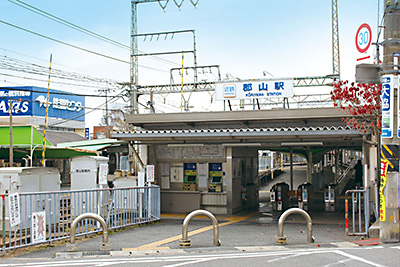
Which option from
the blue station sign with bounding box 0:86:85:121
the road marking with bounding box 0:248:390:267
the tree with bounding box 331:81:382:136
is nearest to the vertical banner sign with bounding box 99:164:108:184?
the road marking with bounding box 0:248:390:267

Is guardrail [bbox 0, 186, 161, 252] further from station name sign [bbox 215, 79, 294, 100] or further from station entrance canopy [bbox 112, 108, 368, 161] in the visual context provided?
station name sign [bbox 215, 79, 294, 100]

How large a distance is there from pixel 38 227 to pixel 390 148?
Answer: 8678mm

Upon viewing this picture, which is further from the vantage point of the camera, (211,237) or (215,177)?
(215,177)

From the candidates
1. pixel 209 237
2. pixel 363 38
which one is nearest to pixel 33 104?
pixel 209 237

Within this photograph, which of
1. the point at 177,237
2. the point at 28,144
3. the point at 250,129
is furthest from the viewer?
the point at 28,144

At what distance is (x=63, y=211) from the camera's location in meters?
11.2

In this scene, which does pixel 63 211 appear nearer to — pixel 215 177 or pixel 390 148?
pixel 215 177

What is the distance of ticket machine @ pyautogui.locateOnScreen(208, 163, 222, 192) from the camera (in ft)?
57.9

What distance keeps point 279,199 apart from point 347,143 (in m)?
4.37

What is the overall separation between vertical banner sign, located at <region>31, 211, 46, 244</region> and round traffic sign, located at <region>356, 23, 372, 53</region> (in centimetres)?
905

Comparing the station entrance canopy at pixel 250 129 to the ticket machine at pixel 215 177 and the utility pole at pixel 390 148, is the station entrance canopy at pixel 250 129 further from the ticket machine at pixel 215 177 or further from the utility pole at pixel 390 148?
the utility pole at pixel 390 148

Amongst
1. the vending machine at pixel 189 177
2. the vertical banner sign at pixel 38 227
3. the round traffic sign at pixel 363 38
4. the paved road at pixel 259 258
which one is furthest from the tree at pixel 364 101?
the vertical banner sign at pixel 38 227

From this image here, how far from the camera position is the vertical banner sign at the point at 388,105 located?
34.2 ft

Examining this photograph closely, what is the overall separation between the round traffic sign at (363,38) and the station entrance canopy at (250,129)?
3.26m
